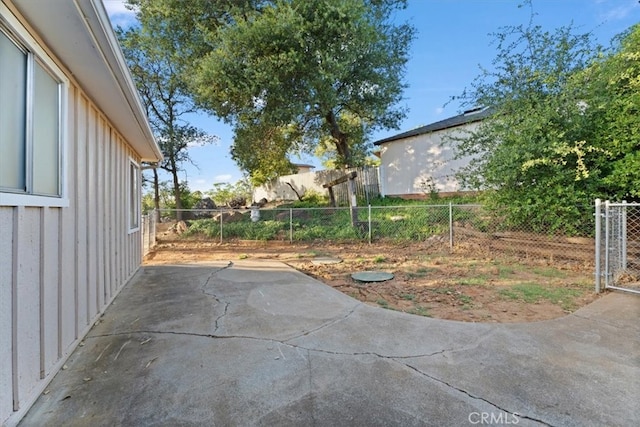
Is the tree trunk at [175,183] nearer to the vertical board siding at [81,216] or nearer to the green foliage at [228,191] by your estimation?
the green foliage at [228,191]

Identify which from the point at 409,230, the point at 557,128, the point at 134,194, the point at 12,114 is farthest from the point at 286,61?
the point at 12,114

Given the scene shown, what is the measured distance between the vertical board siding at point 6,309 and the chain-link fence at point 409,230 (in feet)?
24.3

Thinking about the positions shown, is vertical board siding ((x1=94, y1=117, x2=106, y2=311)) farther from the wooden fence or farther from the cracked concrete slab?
the wooden fence

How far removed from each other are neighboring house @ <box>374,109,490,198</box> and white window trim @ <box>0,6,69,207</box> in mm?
10457

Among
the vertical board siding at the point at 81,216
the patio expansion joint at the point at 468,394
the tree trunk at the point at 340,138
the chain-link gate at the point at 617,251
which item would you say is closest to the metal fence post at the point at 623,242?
the chain-link gate at the point at 617,251

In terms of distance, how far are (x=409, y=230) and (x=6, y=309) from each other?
7979mm

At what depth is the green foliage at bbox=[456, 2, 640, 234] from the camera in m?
5.23

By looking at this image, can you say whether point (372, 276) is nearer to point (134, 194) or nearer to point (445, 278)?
point (445, 278)

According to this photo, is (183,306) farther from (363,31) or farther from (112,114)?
(363,31)

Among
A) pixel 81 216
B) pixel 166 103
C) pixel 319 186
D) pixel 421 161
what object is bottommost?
pixel 81 216

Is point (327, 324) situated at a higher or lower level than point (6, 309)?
lower

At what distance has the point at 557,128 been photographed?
18.8 feet

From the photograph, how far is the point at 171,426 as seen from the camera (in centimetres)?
169

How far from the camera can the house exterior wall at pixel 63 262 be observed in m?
1.77
